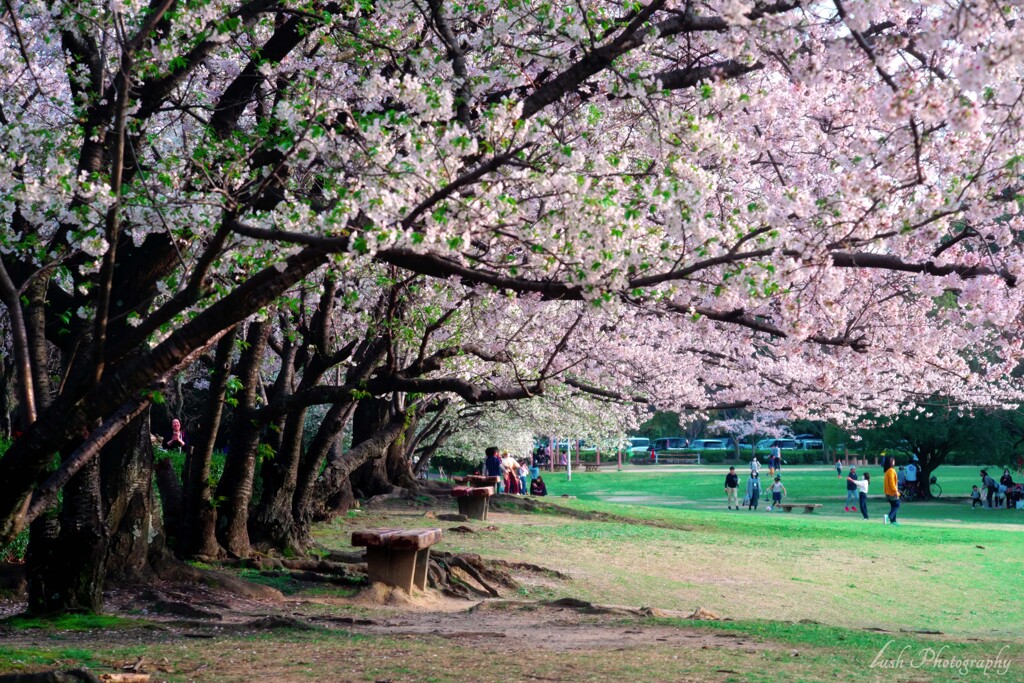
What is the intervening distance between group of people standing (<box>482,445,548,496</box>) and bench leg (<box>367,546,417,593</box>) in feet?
54.7

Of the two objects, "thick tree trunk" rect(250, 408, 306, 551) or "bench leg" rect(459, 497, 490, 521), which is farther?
"bench leg" rect(459, 497, 490, 521)

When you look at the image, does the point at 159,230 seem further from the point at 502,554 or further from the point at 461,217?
the point at 502,554

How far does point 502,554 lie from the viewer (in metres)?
16.3

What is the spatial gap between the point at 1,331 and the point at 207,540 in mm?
9288

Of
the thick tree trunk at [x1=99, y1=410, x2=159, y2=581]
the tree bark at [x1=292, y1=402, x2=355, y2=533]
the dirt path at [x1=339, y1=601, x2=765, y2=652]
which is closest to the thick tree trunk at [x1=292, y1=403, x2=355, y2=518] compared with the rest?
the tree bark at [x1=292, y1=402, x2=355, y2=533]

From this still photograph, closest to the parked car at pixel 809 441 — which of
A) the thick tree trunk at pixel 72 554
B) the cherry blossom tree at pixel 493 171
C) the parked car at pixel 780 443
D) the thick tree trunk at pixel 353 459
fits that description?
the parked car at pixel 780 443

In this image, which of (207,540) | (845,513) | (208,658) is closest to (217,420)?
(207,540)

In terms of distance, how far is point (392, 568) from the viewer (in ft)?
39.4

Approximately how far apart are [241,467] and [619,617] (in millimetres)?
5640

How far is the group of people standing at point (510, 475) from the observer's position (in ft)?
97.3

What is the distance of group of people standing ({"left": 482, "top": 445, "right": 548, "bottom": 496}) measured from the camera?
2967 centimetres

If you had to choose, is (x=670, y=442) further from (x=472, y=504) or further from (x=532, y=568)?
(x=532, y=568)

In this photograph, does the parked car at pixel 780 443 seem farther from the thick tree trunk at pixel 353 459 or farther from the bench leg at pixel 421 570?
the bench leg at pixel 421 570

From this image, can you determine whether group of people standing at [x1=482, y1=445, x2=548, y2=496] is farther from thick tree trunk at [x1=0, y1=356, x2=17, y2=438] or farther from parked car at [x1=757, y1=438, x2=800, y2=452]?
parked car at [x1=757, y1=438, x2=800, y2=452]
